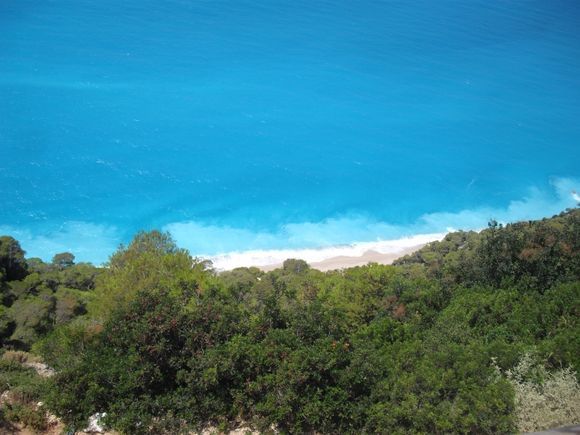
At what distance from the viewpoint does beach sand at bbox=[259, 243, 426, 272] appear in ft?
111

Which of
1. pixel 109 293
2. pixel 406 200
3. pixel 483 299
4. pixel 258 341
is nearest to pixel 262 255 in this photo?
pixel 406 200

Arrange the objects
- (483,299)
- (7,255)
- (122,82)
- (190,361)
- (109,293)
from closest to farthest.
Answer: (190,361) → (483,299) → (109,293) → (7,255) → (122,82)

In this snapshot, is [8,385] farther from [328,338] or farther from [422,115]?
[422,115]

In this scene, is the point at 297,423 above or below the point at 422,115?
below

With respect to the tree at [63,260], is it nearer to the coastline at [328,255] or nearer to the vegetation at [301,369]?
the coastline at [328,255]

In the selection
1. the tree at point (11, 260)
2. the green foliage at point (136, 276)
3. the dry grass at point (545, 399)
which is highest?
the tree at point (11, 260)

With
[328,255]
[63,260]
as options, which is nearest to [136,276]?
[63,260]

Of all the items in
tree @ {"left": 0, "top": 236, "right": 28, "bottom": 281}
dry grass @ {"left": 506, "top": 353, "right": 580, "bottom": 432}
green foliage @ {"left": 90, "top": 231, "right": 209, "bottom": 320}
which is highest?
tree @ {"left": 0, "top": 236, "right": 28, "bottom": 281}

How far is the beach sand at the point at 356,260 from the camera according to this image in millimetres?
33812

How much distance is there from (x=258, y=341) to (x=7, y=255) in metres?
17.3

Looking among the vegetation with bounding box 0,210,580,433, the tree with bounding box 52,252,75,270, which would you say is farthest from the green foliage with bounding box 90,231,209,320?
the tree with bounding box 52,252,75,270

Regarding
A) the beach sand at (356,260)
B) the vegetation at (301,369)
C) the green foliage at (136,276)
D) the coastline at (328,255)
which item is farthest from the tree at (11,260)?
the beach sand at (356,260)

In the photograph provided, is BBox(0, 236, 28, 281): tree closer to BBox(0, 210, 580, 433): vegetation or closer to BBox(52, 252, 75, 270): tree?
BBox(52, 252, 75, 270): tree

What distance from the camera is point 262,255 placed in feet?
115
